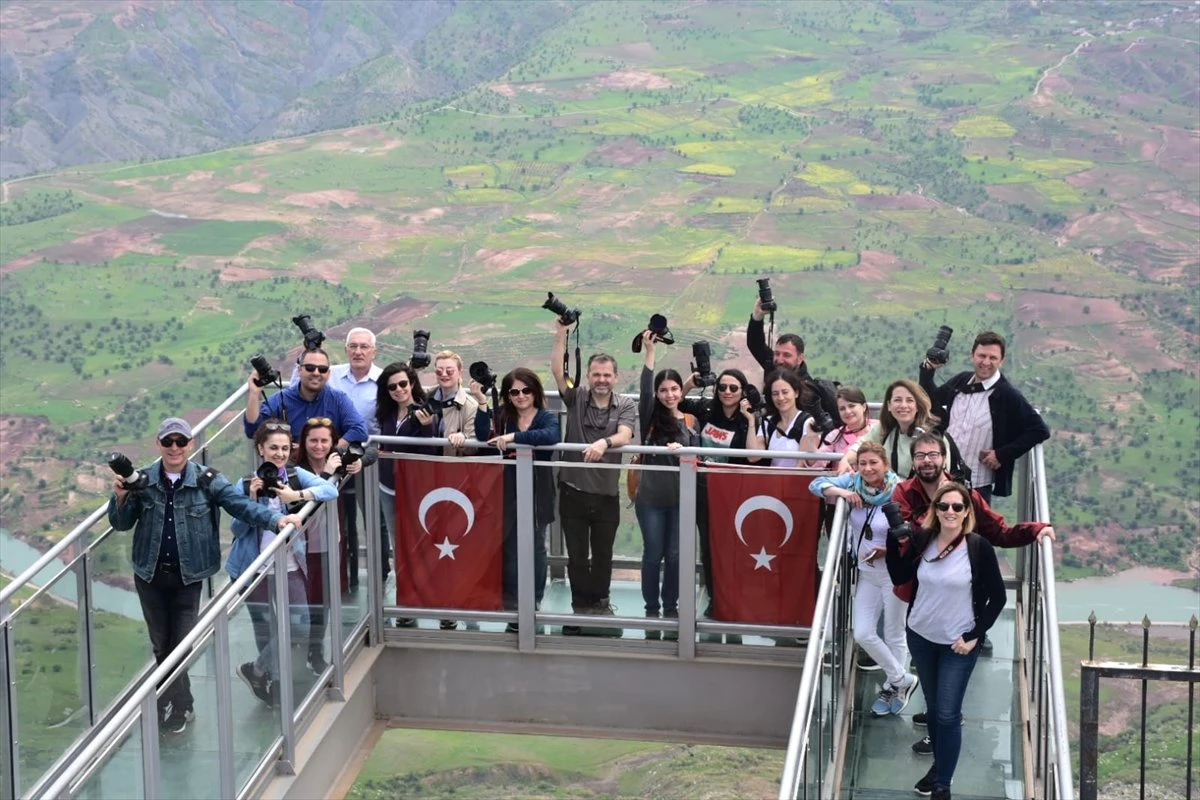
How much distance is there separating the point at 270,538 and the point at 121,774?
196cm

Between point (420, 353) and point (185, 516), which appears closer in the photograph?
point (185, 516)

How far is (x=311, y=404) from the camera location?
360 inches

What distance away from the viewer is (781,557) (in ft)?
30.0

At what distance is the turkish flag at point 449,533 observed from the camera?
9391 millimetres

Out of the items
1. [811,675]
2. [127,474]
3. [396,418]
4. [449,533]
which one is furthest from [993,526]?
[127,474]

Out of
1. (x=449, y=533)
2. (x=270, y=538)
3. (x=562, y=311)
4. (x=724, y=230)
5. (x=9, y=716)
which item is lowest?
(x=9, y=716)

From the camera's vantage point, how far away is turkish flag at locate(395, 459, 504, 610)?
9391 millimetres

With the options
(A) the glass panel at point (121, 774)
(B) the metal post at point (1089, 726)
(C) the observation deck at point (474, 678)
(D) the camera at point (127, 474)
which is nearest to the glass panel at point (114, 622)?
(C) the observation deck at point (474, 678)

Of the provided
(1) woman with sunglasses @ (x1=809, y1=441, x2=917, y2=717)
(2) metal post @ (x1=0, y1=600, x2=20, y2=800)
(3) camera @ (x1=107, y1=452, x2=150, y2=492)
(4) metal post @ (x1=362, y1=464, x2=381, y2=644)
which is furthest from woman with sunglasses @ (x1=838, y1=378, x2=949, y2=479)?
(2) metal post @ (x1=0, y1=600, x2=20, y2=800)

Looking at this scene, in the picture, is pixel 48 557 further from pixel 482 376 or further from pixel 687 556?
pixel 687 556

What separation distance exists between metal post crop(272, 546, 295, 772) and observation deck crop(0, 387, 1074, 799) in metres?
0.02

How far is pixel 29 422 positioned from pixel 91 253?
84.9 feet

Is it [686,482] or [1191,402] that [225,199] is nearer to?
[1191,402]

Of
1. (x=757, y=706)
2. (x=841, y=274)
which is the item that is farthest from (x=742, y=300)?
(x=757, y=706)
